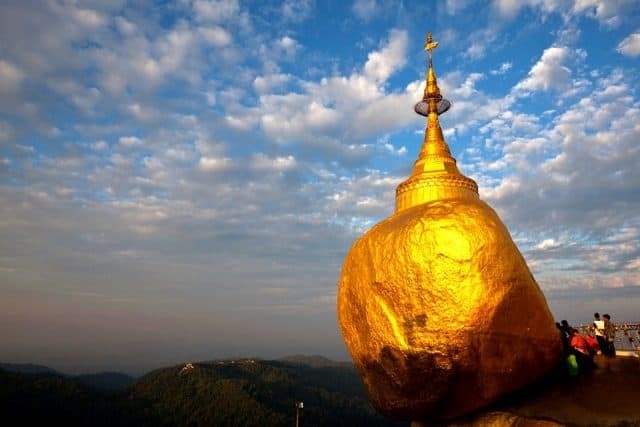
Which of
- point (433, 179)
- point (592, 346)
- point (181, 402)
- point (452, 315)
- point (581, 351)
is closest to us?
point (452, 315)

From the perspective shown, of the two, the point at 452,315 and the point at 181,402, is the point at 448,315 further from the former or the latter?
the point at 181,402

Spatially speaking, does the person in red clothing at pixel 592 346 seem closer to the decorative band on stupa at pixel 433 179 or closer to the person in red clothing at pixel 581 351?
the person in red clothing at pixel 581 351

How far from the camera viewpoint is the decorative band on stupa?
12938mm

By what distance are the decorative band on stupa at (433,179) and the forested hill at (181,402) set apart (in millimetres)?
89054

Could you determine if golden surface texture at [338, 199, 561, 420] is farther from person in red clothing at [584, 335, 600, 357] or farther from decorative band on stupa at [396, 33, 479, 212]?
decorative band on stupa at [396, 33, 479, 212]

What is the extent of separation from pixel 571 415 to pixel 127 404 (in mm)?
116937

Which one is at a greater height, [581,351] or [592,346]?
[592,346]

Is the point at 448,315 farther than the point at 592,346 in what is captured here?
No

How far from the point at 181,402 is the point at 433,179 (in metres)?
113

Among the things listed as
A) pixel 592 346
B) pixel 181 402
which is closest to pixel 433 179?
pixel 592 346

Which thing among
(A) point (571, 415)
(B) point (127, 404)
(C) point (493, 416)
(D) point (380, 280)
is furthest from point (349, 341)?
(B) point (127, 404)

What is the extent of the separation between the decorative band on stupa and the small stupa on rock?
3.67m

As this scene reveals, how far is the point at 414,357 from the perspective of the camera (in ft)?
27.3

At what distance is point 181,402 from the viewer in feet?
363
